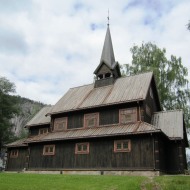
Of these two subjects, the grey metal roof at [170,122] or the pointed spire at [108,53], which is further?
the pointed spire at [108,53]

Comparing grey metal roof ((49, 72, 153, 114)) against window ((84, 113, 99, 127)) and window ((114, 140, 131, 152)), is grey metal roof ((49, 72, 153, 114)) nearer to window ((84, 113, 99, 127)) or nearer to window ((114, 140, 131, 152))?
window ((84, 113, 99, 127))

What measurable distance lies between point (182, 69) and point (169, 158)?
62.1 ft

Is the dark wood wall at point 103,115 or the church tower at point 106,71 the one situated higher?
the church tower at point 106,71

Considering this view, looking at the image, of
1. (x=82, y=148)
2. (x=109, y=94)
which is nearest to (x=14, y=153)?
(x=82, y=148)

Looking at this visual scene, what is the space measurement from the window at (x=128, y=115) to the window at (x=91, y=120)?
2.69 metres

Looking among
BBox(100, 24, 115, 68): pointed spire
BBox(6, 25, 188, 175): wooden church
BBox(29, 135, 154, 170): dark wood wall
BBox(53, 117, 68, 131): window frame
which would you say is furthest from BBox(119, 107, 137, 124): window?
BBox(100, 24, 115, 68): pointed spire

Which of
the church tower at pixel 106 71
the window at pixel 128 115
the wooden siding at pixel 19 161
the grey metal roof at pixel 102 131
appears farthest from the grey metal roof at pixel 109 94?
the wooden siding at pixel 19 161

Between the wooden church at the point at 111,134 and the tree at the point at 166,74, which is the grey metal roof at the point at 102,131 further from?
the tree at the point at 166,74

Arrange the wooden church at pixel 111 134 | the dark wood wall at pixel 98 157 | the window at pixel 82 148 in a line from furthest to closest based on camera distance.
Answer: the window at pixel 82 148 → the wooden church at pixel 111 134 → the dark wood wall at pixel 98 157

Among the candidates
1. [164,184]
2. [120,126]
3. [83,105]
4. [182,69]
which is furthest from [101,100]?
[182,69]

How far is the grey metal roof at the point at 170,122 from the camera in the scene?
77.8 ft

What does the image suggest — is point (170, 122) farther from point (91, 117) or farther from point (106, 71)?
point (106, 71)

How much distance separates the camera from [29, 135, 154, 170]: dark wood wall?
69.8 feet

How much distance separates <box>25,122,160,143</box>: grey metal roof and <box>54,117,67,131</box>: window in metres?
0.90
